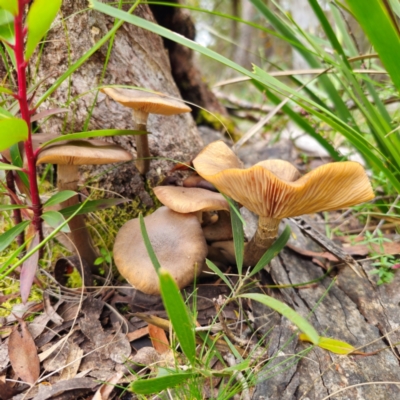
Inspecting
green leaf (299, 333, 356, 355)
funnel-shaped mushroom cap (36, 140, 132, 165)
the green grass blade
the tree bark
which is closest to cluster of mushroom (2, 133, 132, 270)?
funnel-shaped mushroom cap (36, 140, 132, 165)

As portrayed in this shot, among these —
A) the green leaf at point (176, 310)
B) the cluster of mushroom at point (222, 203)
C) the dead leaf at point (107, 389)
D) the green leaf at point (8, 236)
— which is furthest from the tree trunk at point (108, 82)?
the green leaf at point (176, 310)

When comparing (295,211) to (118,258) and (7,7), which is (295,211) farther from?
(7,7)

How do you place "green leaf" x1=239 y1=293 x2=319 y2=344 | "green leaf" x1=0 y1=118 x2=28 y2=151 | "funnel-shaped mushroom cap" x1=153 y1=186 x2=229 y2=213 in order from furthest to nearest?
"funnel-shaped mushroom cap" x1=153 y1=186 x2=229 y2=213 < "green leaf" x1=0 y1=118 x2=28 y2=151 < "green leaf" x1=239 y1=293 x2=319 y2=344

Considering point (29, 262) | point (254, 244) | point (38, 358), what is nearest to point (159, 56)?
point (254, 244)

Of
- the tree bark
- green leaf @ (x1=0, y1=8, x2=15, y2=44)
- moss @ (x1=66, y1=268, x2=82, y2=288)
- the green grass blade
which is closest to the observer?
green leaf @ (x1=0, y1=8, x2=15, y2=44)

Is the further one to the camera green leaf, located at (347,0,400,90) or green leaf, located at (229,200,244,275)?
green leaf, located at (229,200,244,275)

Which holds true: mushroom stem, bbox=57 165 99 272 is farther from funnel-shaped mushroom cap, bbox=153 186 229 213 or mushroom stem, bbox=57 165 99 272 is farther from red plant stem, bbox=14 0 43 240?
funnel-shaped mushroom cap, bbox=153 186 229 213

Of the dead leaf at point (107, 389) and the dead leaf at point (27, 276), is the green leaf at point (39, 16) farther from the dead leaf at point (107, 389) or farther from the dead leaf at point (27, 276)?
the dead leaf at point (107, 389)

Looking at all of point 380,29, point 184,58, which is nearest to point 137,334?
point 380,29
